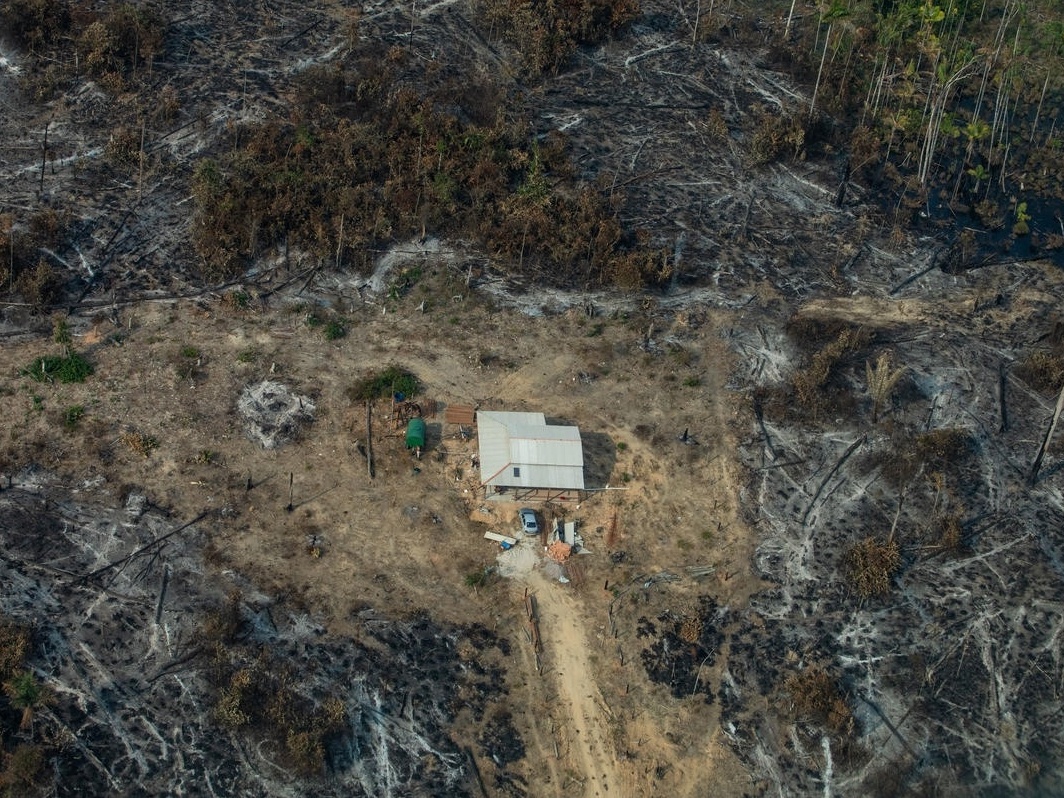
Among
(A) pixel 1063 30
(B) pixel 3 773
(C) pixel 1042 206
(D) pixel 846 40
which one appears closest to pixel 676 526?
(B) pixel 3 773

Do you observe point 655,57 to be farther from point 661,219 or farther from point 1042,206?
point 1042,206

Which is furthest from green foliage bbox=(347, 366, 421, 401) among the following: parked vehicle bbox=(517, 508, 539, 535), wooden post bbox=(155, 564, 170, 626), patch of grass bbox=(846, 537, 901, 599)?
patch of grass bbox=(846, 537, 901, 599)

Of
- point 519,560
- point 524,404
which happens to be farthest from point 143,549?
point 524,404

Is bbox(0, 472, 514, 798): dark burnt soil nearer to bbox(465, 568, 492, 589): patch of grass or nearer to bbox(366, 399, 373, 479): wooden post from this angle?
bbox(465, 568, 492, 589): patch of grass

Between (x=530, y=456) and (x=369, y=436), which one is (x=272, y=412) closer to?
(x=369, y=436)

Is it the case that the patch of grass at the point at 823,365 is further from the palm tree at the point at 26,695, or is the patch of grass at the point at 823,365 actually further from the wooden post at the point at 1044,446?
the palm tree at the point at 26,695
